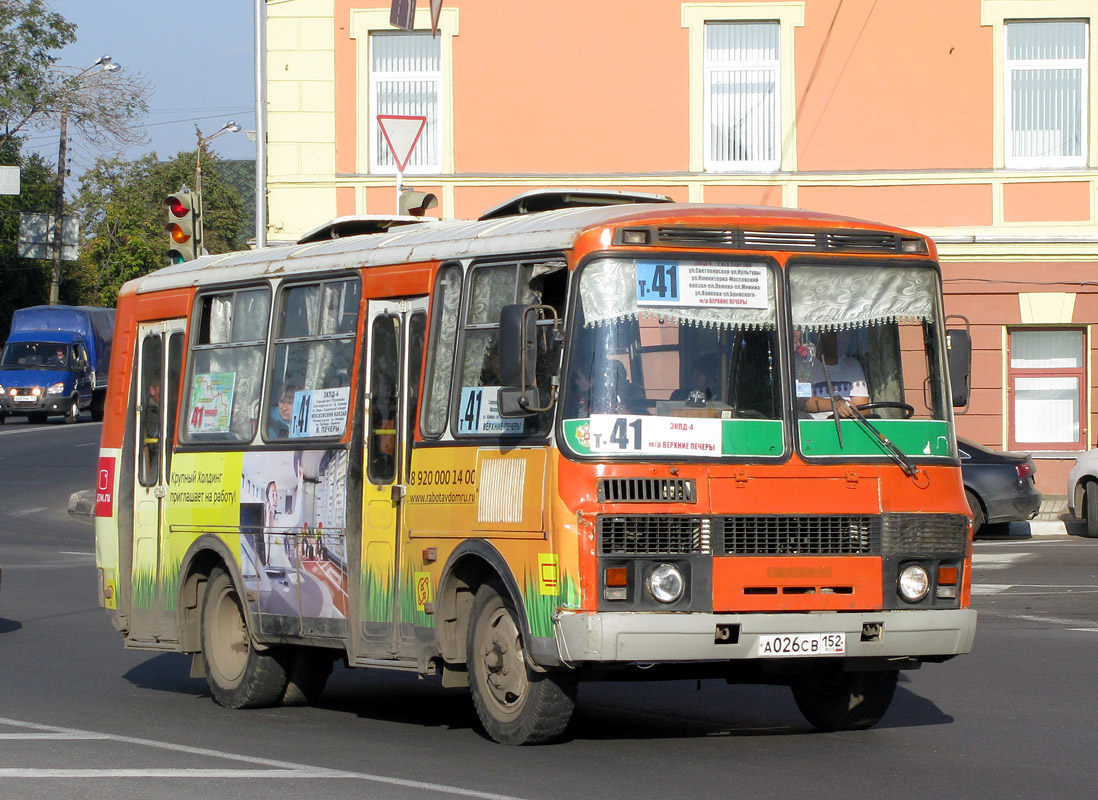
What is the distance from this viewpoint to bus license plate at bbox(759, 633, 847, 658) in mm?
8211

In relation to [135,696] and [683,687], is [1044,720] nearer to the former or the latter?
[683,687]

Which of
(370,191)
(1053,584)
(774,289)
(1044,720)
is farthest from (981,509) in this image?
(774,289)

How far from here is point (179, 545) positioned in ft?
37.7

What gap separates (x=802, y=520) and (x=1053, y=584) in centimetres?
1005

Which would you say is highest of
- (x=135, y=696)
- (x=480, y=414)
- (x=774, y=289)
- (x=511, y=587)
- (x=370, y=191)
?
(x=370, y=191)

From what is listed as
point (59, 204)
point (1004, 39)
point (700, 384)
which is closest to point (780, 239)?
point (700, 384)

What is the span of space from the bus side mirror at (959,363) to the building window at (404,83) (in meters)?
17.5

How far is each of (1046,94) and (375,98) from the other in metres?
9.62

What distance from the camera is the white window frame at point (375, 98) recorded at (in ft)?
85.1

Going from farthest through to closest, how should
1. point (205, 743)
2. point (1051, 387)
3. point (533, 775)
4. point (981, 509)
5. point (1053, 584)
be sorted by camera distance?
point (1051, 387)
point (981, 509)
point (1053, 584)
point (205, 743)
point (533, 775)

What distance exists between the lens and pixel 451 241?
9.41 meters

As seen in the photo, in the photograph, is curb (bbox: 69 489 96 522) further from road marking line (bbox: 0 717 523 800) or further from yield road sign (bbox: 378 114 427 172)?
road marking line (bbox: 0 717 523 800)

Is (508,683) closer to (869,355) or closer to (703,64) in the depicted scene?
(869,355)

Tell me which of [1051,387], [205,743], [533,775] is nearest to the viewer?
[533,775]
